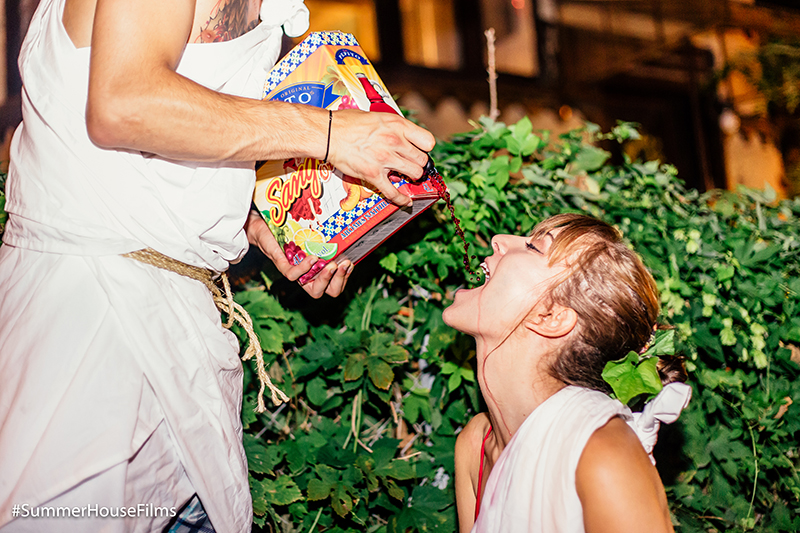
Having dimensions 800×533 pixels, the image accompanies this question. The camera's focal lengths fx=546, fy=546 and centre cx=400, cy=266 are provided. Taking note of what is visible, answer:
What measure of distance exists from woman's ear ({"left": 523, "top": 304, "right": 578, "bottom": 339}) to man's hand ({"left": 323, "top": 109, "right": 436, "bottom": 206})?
60 cm

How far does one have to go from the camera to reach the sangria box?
50.9 inches

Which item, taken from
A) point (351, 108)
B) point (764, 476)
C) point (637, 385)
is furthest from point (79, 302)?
point (764, 476)

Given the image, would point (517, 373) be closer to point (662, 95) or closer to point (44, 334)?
point (44, 334)

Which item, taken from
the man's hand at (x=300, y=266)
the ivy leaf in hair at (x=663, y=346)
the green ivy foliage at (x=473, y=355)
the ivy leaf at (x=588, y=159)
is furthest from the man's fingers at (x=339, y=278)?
the ivy leaf at (x=588, y=159)

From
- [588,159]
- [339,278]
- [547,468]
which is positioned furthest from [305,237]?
[588,159]

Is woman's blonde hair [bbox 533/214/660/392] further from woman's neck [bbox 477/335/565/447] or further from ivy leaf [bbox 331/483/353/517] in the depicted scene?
ivy leaf [bbox 331/483/353/517]

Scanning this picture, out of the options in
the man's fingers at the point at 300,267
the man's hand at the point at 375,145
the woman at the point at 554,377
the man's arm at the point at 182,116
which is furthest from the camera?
the man's fingers at the point at 300,267

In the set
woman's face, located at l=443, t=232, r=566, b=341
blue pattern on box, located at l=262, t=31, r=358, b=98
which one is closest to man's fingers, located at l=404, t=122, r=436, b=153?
blue pattern on box, located at l=262, t=31, r=358, b=98

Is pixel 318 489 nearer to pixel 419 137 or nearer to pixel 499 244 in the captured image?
pixel 499 244

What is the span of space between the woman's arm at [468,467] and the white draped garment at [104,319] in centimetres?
78

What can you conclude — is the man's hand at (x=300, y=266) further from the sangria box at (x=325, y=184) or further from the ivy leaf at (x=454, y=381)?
the ivy leaf at (x=454, y=381)

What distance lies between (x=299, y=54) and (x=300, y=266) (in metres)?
0.52

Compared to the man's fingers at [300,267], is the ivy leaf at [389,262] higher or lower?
lower

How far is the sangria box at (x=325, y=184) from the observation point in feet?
4.24
